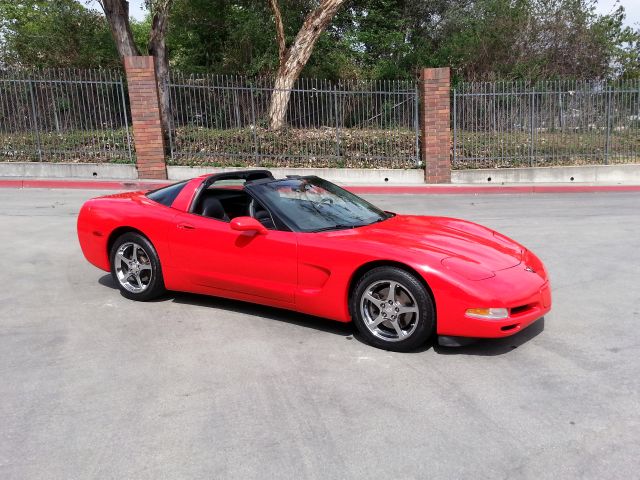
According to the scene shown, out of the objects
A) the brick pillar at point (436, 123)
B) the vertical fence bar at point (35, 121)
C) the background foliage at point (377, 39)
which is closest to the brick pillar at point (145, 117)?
the vertical fence bar at point (35, 121)

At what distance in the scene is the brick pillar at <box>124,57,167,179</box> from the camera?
1573 cm

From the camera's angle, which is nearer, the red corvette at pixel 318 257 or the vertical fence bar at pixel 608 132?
the red corvette at pixel 318 257

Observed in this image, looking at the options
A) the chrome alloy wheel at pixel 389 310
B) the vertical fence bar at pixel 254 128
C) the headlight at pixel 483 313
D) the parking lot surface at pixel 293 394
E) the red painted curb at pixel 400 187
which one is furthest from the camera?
the vertical fence bar at pixel 254 128

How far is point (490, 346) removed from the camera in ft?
15.0

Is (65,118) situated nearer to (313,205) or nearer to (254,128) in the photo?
Result: (254,128)

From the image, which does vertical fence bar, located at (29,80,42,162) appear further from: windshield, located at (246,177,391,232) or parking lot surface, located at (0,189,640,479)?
windshield, located at (246,177,391,232)

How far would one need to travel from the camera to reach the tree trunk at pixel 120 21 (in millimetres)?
17562

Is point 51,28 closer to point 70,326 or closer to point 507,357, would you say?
point 70,326

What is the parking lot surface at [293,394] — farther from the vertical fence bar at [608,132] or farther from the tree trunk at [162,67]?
the vertical fence bar at [608,132]

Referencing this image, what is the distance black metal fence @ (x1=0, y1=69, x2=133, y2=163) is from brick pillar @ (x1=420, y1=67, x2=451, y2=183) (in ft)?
26.6

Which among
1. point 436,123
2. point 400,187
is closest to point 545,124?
point 436,123

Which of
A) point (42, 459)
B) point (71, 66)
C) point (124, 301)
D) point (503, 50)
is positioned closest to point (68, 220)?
point (124, 301)

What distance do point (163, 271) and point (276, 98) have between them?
40.3ft

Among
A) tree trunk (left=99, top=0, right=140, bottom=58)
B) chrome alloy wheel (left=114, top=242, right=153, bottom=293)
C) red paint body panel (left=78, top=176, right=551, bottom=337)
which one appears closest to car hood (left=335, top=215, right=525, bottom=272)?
red paint body panel (left=78, top=176, right=551, bottom=337)
